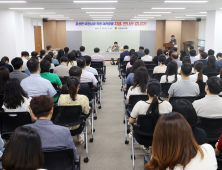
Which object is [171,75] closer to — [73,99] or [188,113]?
[73,99]

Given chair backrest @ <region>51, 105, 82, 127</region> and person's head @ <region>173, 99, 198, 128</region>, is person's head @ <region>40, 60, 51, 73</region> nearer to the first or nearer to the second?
chair backrest @ <region>51, 105, 82, 127</region>

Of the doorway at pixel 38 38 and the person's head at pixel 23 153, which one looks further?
the doorway at pixel 38 38

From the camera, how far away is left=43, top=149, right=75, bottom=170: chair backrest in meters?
2.06

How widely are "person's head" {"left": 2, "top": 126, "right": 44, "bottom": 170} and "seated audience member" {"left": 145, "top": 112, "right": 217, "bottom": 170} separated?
70 centimetres

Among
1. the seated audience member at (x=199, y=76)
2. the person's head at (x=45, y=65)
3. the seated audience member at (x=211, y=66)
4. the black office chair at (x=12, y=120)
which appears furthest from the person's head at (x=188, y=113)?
the seated audience member at (x=211, y=66)

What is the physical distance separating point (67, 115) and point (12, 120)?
0.68 m

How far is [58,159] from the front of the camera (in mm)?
2113

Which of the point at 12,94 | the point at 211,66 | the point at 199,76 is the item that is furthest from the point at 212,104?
the point at 211,66

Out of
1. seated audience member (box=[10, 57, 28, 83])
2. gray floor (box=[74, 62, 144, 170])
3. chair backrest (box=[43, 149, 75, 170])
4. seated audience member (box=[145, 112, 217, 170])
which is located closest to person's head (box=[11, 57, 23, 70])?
seated audience member (box=[10, 57, 28, 83])

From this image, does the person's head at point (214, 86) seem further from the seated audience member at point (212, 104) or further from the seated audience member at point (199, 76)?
the seated audience member at point (199, 76)

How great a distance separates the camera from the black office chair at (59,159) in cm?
206

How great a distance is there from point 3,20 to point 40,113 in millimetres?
8758

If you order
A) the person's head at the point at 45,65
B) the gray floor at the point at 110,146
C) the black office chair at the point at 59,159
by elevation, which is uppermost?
the person's head at the point at 45,65

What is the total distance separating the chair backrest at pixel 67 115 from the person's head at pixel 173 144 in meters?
1.89
